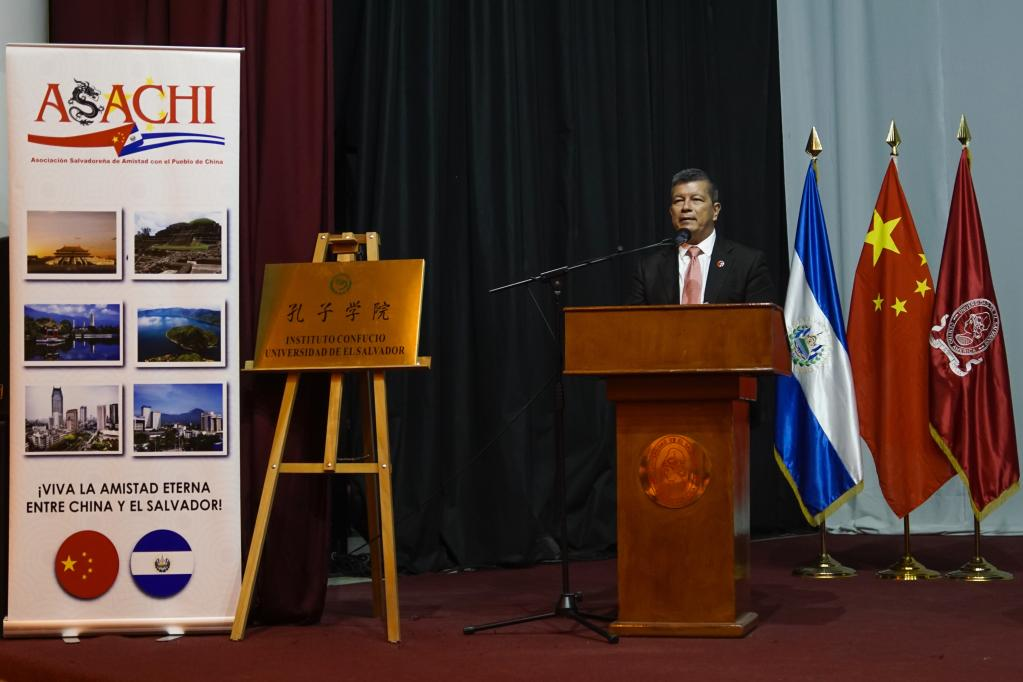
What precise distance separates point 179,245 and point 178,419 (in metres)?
0.60

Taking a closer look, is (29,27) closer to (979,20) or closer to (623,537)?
(623,537)

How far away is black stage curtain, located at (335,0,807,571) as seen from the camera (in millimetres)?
5867

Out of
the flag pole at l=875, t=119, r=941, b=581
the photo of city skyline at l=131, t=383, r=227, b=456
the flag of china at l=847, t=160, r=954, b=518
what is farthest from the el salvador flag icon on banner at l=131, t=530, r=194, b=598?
the flag of china at l=847, t=160, r=954, b=518

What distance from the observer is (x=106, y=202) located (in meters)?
4.18

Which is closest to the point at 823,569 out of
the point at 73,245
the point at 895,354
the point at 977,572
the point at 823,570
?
the point at 823,570

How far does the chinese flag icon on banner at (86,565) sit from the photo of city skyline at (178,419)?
13.1 inches

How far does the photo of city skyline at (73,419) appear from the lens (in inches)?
162

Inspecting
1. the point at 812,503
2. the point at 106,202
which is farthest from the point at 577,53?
the point at 106,202

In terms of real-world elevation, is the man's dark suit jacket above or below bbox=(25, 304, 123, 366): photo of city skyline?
above

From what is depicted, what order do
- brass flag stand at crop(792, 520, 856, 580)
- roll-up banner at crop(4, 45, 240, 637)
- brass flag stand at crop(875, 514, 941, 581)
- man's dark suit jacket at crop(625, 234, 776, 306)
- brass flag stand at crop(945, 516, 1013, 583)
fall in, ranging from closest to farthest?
1. roll-up banner at crop(4, 45, 240, 637)
2. man's dark suit jacket at crop(625, 234, 776, 306)
3. brass flag stand at crop(945, 516, 1013, 583)
4. brass flag stand at crop(875, 514, 941, 581)
5. brass flag stand at crop(792, 520, 856, 580)

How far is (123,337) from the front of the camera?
13.7ft

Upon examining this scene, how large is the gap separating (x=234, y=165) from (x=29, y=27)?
125 cm

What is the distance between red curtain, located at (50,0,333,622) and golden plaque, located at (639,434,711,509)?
124 cm

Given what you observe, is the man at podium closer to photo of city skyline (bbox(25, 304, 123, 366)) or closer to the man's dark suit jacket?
the man's dark suit jacket
